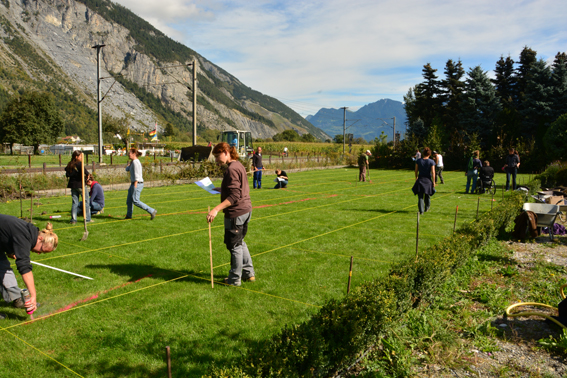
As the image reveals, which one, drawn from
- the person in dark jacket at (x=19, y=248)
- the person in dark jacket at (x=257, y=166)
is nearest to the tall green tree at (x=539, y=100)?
the person in dark jacket at (x=257, y=166)

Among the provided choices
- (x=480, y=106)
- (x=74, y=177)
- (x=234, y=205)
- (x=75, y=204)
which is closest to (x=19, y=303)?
(x=234, y=205)

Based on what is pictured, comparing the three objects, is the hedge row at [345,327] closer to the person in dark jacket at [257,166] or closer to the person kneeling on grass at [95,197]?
the person kneeling on grass at [95,197]

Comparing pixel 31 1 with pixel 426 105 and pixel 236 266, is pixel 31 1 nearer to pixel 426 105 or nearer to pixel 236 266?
pixel 426 105

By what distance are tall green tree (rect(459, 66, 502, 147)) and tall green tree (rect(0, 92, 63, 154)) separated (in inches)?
2672

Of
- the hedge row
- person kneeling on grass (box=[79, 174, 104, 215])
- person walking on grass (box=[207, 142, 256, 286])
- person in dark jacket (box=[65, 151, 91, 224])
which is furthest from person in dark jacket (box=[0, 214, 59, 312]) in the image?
person kneeling on grass (box=[79, 174, 104, 215])

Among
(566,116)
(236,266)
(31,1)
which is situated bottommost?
(236,266)

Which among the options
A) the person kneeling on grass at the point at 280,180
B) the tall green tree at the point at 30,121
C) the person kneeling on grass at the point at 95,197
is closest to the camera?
the person kneeling on grass at the point at 95,197

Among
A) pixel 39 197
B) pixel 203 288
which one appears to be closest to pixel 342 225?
pixel 203 288

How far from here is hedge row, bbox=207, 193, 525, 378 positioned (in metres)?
2.81

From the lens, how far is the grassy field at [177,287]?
150 inches

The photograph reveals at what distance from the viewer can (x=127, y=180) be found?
789 inches

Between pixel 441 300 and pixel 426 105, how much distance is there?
183ft

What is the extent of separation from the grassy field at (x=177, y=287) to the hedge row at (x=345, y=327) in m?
0.75

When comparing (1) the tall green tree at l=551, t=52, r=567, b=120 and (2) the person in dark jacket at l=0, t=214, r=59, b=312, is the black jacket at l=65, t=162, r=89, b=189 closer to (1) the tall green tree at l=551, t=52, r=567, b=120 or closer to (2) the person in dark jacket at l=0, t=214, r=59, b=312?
(2) the person in dark jacket at l=0, t=214, r=59, b=312
